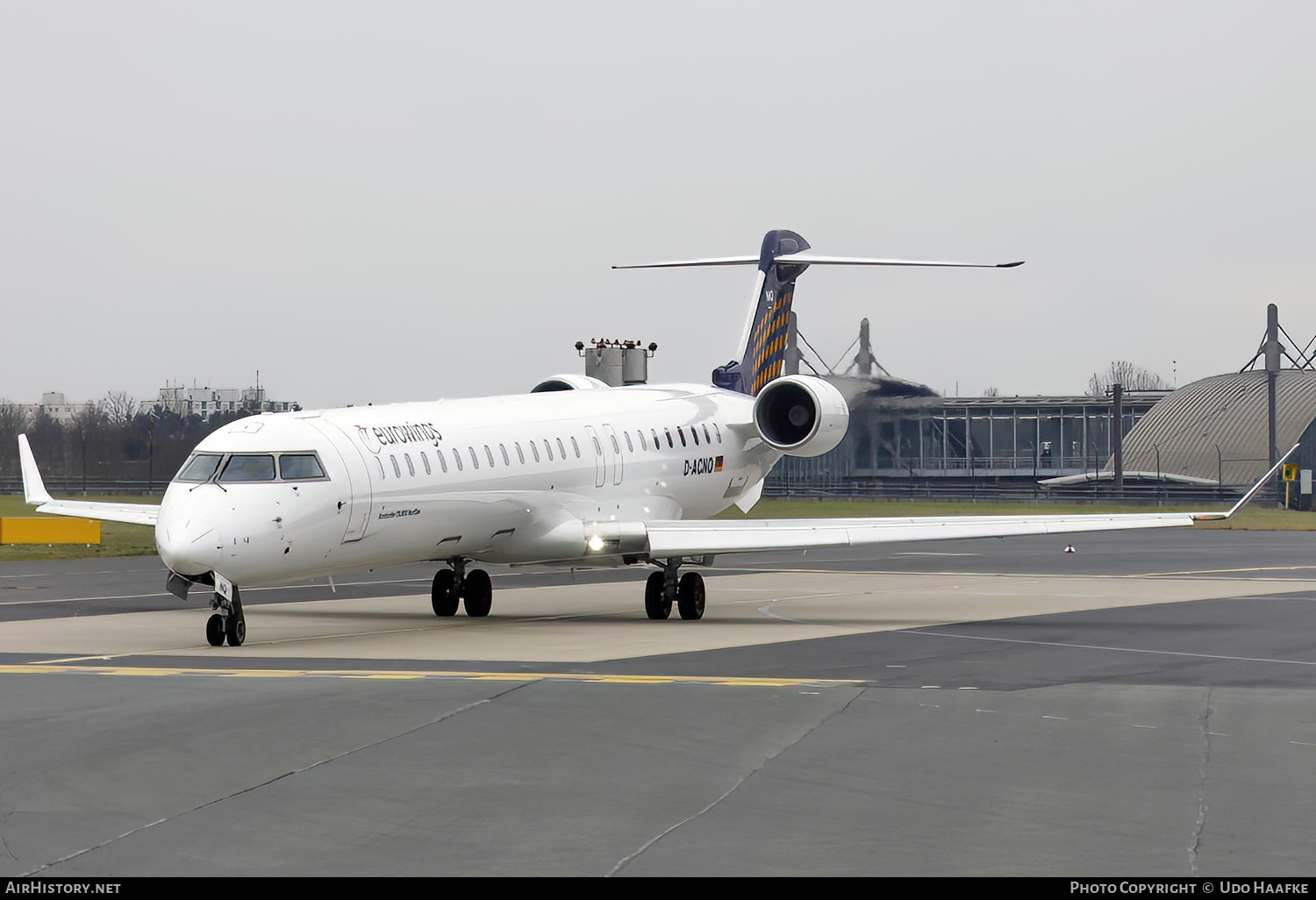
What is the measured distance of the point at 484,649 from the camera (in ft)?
62.2

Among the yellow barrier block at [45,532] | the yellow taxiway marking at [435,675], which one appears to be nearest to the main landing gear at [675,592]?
the yellow taxiway marking at [435,675]

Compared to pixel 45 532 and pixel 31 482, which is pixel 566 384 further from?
pixel 45 532

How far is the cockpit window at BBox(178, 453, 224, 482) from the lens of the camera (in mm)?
19141

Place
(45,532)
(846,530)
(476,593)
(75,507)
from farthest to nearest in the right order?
(45,532) → (75,507) → (476,593) → (846,530)

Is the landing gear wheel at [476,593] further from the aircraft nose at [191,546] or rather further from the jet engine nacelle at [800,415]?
the aircraft nose at [191,546]

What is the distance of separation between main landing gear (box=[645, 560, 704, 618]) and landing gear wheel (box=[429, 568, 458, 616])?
3.24 m

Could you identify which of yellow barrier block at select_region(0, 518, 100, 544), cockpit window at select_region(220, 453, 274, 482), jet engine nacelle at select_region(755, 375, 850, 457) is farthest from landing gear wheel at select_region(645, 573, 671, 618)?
yellow barrier block at select_region(0, 518, 100, 544)

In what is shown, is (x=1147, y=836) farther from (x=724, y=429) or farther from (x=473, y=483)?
(x=724, y=429)

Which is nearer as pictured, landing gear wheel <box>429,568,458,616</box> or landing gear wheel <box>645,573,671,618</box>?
landing gear wheel <box>645,573,671,618</box>

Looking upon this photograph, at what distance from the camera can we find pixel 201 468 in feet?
63.2

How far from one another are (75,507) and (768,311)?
14.3 metres

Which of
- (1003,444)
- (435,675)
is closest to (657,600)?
(435,675)

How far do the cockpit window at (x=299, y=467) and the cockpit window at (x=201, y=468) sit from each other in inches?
31.2

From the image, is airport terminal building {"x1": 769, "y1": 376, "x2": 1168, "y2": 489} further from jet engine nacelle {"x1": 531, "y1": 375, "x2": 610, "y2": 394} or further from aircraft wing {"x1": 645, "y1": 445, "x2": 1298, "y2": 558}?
aircraft wing {"x1": 645, "y1": 445, "x2": 1298, "y2": 558}
